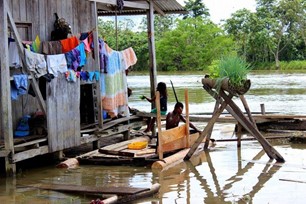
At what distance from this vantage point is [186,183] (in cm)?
1011

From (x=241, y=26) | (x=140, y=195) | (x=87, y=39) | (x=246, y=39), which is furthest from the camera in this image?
(x=241, y=26)

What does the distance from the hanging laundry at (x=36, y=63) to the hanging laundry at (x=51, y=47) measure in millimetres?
1077

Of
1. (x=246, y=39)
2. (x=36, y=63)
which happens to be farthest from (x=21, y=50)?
(x=246, y=39)

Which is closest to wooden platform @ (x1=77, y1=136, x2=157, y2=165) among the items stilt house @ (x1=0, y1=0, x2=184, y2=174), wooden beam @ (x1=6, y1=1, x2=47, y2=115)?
stilt house @ (x1=0, y1=0, x2=184, y2=174)

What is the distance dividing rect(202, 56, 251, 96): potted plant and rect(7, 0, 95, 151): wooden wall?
9.59 ft

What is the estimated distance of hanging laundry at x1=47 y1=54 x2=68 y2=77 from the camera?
1112 cm

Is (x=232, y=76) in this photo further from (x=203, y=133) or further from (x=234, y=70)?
(x=203, y=133)

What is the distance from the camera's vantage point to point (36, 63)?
1073 centimetres

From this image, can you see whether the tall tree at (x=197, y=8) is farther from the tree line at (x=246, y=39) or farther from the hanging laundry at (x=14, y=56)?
the hanging laundry at (x=14, y=56)

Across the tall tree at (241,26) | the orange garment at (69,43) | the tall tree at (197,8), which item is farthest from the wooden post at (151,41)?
the tall tree at (197,8)

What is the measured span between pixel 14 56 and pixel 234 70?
4.22m

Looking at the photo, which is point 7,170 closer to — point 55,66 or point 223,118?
point 55,66

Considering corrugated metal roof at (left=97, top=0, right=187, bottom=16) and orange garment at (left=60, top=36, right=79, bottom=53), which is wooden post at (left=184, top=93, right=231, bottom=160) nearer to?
orange garment at (left=60, top=36, right=79, bottom=53)

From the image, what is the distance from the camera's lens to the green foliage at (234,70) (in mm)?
11375
